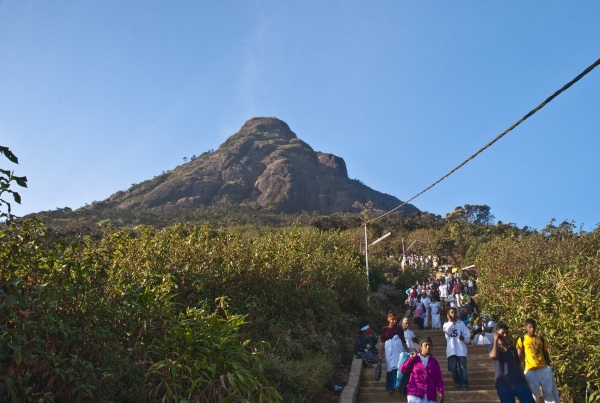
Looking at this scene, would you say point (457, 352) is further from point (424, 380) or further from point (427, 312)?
point (427, 312)

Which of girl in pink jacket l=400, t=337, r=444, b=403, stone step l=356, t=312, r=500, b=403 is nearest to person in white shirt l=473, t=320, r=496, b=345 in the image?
stone step l=356, t=312, r=500, b=403

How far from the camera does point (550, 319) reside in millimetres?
8242

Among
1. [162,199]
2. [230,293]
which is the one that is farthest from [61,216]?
[230,293]

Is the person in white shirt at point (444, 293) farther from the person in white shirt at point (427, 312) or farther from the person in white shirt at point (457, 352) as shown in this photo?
the person in white shirt at point (457, 352)

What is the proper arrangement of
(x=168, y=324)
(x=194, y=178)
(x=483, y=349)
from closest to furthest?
(x=168, y=324) → (x=483, y=349) → (x=194, y=178)

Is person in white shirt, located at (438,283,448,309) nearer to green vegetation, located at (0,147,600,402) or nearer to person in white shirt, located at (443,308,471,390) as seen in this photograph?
green vegetation, located at (0,147,600,402)

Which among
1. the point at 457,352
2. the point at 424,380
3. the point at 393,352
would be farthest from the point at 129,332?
the point at 457,352

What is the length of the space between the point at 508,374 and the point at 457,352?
218 centimetres

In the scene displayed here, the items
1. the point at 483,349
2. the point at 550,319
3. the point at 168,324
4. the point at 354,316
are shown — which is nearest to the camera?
the point at 168,324

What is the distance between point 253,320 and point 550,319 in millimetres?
5562

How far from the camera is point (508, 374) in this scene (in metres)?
6.89

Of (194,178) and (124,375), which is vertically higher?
(194,178)

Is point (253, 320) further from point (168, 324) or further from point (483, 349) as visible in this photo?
point (483, 349)

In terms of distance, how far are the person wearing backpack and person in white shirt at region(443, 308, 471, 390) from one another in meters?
2.00
